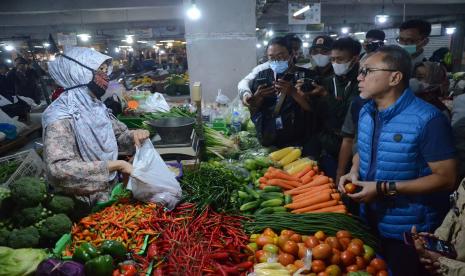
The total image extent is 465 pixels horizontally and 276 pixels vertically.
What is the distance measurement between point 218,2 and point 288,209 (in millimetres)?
5532

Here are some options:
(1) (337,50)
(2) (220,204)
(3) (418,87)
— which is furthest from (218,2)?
(2) (220,204)

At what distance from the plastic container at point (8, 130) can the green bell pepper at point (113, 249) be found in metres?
5.49

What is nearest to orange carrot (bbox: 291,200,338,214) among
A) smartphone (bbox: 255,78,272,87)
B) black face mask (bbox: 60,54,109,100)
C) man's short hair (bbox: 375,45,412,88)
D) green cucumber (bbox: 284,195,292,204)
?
green cucumber (bbox: 284,195,292,204)

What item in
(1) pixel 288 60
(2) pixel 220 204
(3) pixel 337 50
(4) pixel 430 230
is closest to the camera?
(4) pixel 430 230

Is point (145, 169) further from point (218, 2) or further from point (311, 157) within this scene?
point (218, 2)

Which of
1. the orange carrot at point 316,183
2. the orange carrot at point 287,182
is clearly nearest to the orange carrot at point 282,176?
the orange carrot at point 287,182

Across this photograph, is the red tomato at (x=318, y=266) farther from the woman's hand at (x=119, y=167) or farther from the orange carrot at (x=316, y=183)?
the woman's hand at (x=119, y=167)

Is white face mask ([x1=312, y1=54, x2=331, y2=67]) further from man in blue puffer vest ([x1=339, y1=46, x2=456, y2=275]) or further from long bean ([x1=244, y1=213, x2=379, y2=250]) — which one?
long bean ([x1=244, y1=213, x2=379, y2=250])

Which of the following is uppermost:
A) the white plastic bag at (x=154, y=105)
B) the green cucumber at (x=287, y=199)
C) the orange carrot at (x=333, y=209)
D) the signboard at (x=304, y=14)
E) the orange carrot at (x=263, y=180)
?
the signboard at (x=304, y=14)

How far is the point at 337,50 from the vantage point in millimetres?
3982

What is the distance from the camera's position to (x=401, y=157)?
7.93 feet

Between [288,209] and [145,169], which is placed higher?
[145,169]

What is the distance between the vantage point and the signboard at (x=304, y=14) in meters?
9.97

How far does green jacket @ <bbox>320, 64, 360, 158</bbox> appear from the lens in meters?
3.97
